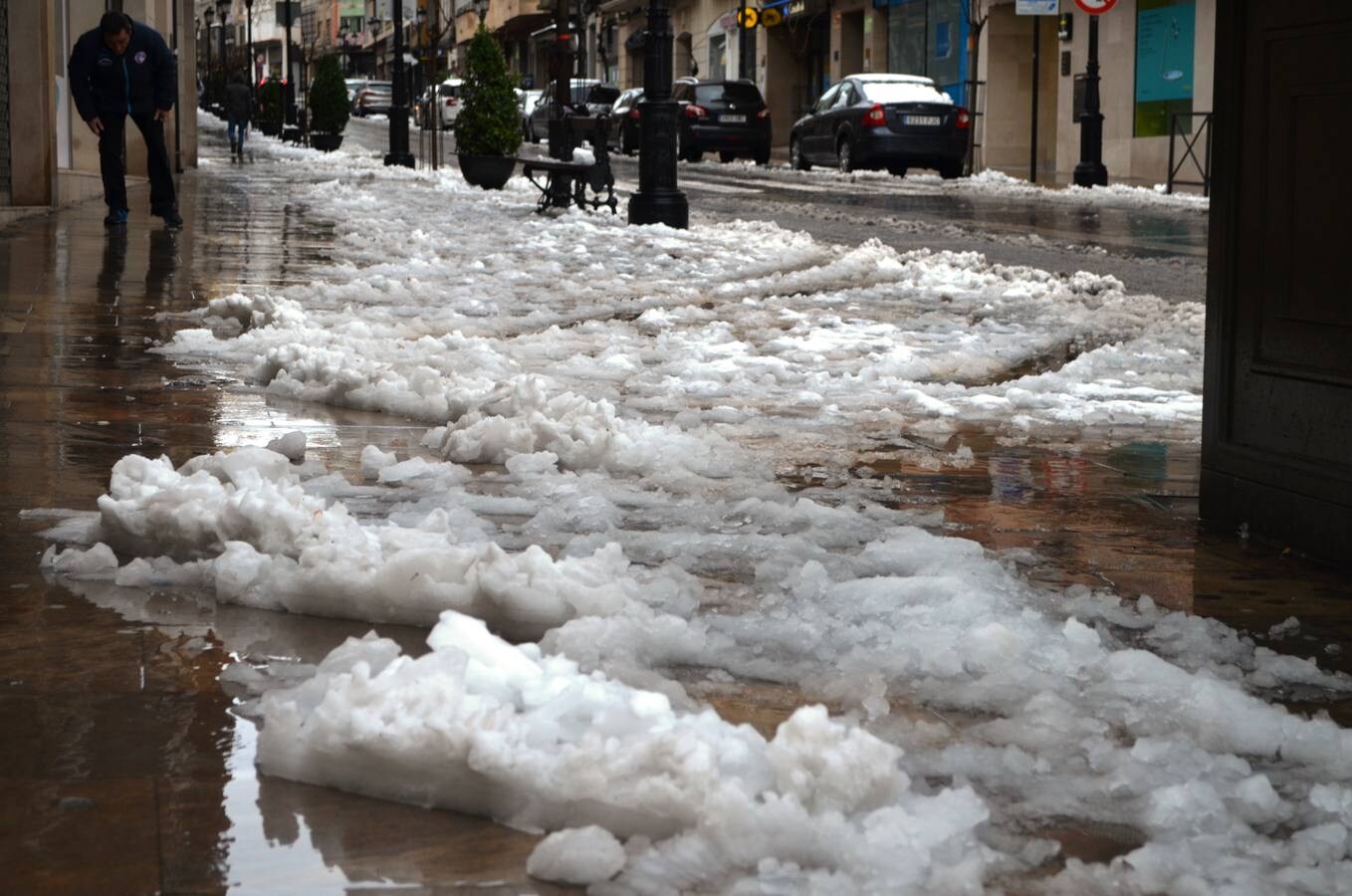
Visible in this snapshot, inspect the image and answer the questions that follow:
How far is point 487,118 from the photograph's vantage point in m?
21.8

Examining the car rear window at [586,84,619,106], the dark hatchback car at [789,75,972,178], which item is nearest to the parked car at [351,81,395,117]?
the car rear window at [586,84,619,106]

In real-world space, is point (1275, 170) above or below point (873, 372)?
above

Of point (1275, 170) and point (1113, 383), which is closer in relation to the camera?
point (1275, 170)

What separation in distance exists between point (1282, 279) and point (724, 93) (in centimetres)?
3212

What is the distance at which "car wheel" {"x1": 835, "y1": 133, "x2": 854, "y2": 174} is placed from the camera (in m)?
30.0

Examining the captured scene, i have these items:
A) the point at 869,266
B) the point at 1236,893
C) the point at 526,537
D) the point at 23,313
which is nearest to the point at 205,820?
the point at 1236,893

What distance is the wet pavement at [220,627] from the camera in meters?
2.21

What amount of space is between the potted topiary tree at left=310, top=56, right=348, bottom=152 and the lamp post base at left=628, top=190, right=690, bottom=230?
76.8ft

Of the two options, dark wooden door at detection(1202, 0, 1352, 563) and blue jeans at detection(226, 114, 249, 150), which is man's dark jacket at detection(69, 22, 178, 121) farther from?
blue jeans at detection(226, 114, 249, 150)

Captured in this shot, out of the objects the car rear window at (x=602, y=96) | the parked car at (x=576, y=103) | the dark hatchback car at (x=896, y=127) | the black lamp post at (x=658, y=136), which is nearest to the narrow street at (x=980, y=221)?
the dark hatchback car at (x=896, y=127)

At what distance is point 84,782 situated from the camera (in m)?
2.42

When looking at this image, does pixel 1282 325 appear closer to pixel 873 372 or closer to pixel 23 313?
pixel 873 372

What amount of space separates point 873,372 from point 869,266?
518 centimetres

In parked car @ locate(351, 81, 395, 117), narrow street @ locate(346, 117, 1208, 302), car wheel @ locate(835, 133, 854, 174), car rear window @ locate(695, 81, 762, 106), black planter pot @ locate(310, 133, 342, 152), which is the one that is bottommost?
narrow street @ locate(346, 117, 1208, 302)
